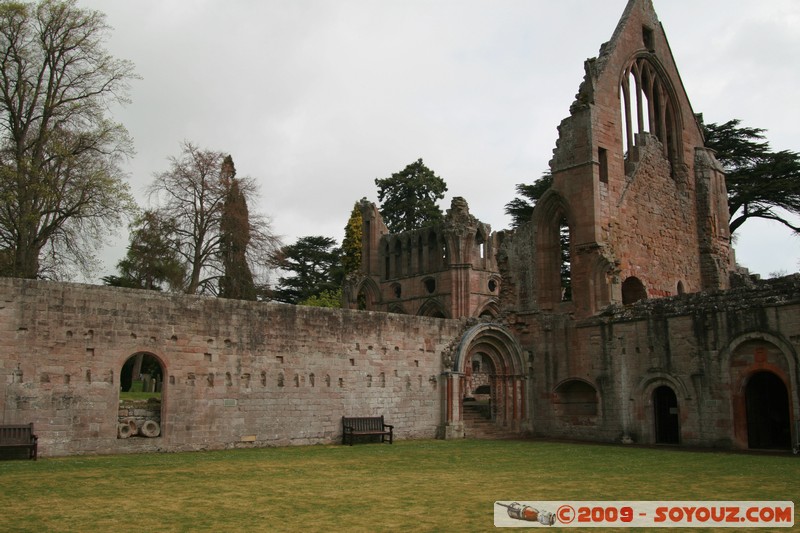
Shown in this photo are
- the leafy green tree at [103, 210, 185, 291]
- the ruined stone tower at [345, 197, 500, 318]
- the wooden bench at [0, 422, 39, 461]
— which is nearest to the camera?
the wooden bench at [0, 422, 39, 461]

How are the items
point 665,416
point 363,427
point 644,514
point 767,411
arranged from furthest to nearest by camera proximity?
point 665,416 → point 363,427 → point 767,411 → point 644,514

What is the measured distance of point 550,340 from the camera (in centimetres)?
2400

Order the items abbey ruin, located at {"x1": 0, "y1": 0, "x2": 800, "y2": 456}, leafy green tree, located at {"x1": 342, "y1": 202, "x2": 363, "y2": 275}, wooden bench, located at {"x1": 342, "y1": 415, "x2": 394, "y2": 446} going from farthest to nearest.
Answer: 1. leafy green tree, located at {"x1": 342, "y1": 202, "x2": 363, "y2": 275}
2. wooden bench, located at {"x1": 342, "y1": 415, "x2": 394, "y2": 446}
3. abbey ruin, located at {"x1": 0, "y1": 0, "x2": 800, "y2": 456}

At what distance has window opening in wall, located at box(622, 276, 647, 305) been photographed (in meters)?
25.1

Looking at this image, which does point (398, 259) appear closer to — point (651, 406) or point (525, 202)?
point (525, 202)

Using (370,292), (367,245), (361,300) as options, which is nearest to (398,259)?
(367,245)

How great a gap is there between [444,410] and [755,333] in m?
8.81

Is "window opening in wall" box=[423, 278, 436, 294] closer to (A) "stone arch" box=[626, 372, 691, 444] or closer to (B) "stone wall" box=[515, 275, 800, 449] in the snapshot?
(B) "stone wall" box=[515, 275, 800, 449]

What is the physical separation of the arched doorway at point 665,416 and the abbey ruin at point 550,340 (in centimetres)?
6

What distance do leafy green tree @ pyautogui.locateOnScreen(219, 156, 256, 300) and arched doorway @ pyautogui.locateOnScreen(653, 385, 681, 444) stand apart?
1775 cm

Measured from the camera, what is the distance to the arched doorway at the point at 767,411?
1923 centimetres

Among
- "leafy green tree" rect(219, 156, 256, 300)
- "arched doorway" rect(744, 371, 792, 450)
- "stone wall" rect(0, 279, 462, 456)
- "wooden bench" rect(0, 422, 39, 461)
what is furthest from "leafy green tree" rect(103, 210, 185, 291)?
"arched doorway" rect(744, 371, 792, 450)

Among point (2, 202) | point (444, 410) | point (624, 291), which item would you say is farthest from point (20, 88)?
point (624, 291)

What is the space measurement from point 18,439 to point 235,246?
60.1 ft
